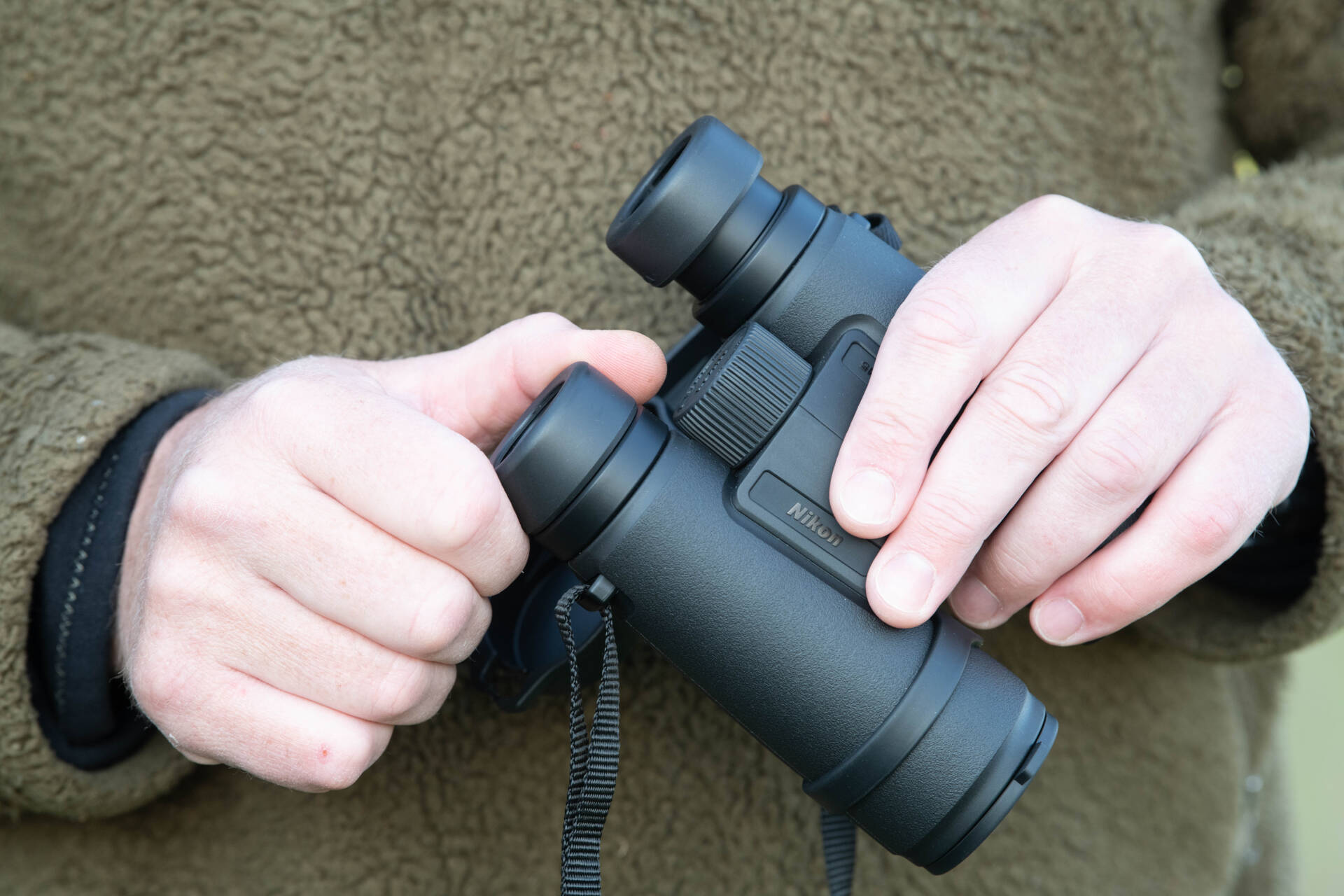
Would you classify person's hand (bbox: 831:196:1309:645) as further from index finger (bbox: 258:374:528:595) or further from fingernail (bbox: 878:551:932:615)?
index finger (bbox: 258:374:528:595)

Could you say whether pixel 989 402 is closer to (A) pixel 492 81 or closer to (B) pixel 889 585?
(B) pixel 889 585

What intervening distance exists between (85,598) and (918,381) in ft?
2.33

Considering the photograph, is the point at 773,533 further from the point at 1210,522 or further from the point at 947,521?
the point at 1210,522

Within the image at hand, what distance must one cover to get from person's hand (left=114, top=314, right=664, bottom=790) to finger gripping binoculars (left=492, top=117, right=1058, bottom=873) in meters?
0.06

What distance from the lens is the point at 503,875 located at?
32.6 inches

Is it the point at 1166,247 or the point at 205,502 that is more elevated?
the point at 1166,247

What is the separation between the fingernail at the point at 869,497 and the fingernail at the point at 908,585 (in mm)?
38

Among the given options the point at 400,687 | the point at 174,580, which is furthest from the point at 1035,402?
the point at 174,580

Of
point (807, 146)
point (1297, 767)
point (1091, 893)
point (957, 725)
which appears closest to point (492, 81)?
point (807, 146)

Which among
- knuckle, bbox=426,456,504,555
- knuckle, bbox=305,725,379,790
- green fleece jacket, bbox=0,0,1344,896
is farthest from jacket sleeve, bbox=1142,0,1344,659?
knuckle, bbox=305,725,379,790

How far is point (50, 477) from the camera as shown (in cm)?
70

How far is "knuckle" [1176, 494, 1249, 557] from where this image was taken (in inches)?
24.6

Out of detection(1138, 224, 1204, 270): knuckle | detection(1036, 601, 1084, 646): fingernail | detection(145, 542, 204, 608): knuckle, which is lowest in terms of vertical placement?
detection(145, 542, 204, 608): knuckle

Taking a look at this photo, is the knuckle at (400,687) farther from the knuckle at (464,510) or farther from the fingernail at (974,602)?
the fingernail at (974,602)
